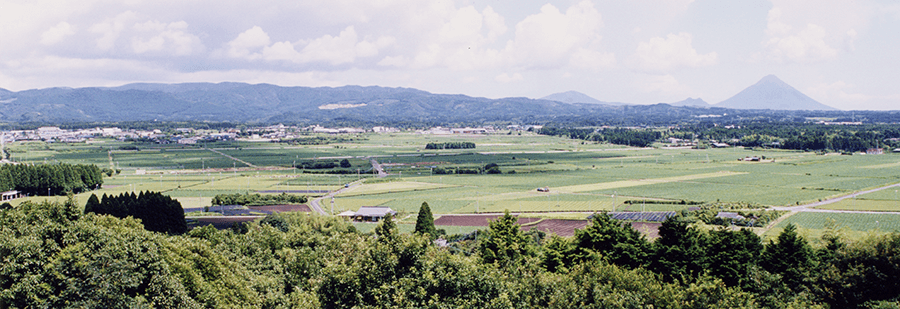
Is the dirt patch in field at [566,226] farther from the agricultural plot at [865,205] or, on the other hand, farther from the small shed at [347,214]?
the agricultural plot at [865,205]

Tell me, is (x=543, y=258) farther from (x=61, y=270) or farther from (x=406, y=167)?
(x=406, y=167)

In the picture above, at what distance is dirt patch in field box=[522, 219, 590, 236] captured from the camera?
38.6 m

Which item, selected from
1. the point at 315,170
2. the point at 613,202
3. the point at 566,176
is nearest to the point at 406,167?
the point at 315,170

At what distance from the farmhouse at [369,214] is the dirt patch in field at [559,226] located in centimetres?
1027

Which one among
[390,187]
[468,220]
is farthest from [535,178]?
[468,220]

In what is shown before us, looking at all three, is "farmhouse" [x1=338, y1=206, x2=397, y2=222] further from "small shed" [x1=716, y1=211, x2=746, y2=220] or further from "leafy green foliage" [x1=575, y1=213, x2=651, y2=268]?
"leafy green foliage" [x1=575, y1=213, x2=651, y2=268]

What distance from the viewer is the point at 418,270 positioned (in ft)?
46.8

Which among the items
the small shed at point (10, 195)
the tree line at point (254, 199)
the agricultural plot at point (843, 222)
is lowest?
the agricultural plot at point (843, 222)

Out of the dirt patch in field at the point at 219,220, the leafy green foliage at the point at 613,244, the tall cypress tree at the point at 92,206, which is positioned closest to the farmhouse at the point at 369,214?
the dirt patch in field at the point at 219,220

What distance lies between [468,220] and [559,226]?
242 inches

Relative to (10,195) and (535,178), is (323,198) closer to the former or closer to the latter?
(535,178)

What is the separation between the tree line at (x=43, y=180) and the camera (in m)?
53.5

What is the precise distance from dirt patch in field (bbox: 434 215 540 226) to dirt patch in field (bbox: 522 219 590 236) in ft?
4.28

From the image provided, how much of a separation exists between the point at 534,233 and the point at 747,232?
44.9 feet
